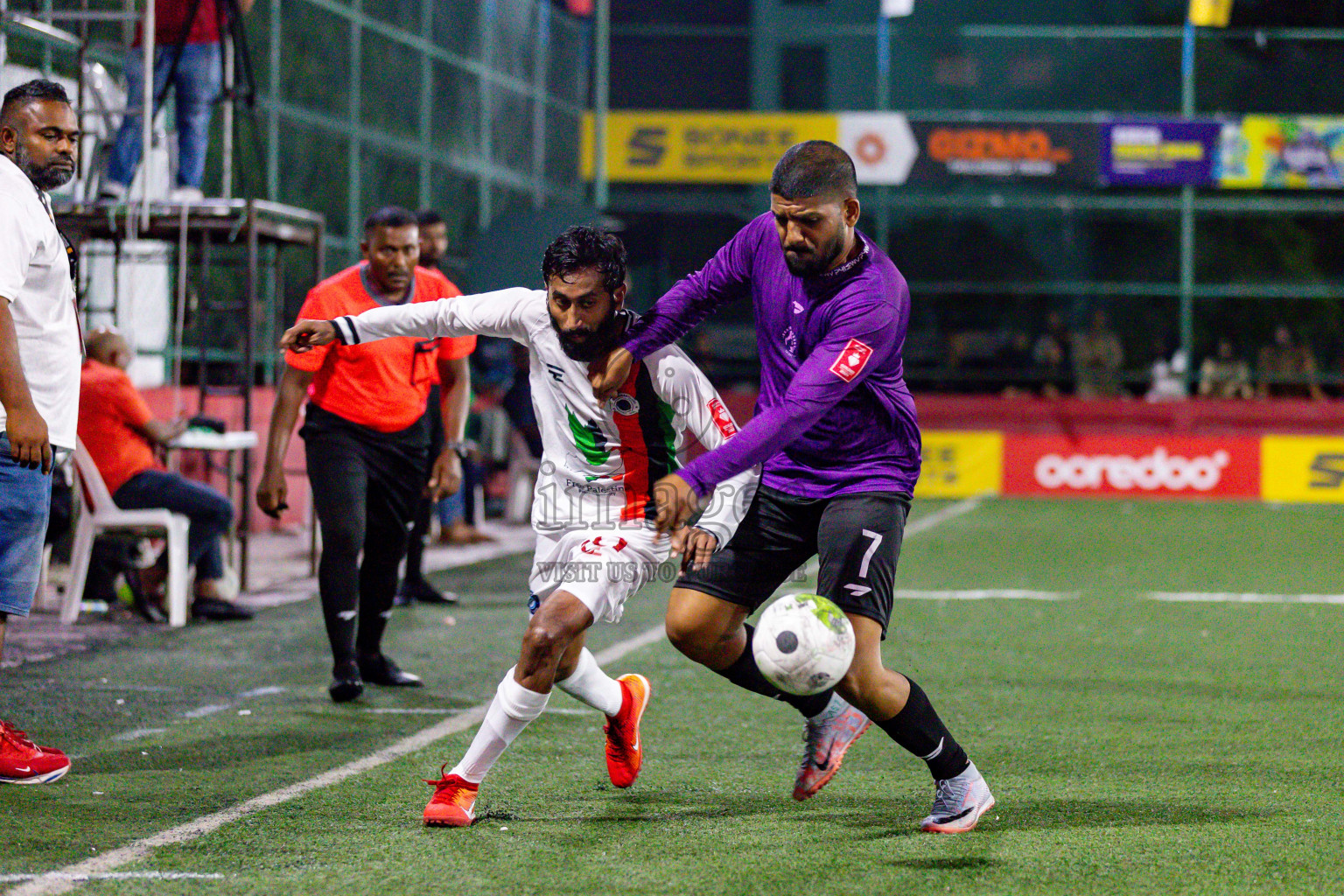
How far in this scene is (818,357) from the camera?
472cm

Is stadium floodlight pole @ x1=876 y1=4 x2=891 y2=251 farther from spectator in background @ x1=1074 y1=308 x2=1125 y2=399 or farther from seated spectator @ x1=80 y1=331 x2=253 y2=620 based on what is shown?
seated spectator @ x1=80 y1=331 x2=253 y2=620

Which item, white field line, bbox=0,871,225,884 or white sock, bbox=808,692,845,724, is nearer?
white field line, bbox=0,871,225,884

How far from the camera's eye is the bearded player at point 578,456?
5035mm

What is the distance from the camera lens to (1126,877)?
448cm

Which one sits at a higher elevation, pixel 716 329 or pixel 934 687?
pixel 716 329

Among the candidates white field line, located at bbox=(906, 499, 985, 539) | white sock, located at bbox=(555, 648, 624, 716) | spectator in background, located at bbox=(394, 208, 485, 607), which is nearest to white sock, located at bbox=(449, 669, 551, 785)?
white sock, located at bbox=(555, 648, 624, 716)

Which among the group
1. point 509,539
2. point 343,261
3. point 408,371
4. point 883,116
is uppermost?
point 883,116

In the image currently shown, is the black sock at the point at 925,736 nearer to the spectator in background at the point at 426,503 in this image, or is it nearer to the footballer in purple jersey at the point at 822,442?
the footballer in purple jersey at the point at 822,442

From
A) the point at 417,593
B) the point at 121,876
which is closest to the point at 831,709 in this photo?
the point at 121,876

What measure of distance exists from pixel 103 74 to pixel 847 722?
8406 millimetres

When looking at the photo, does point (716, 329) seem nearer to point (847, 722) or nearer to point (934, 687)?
point (934, 687)

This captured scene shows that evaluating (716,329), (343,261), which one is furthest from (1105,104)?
(343,261)

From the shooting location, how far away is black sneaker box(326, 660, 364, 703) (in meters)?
7.18

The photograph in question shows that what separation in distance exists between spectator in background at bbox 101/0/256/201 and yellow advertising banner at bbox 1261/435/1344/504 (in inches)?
594
